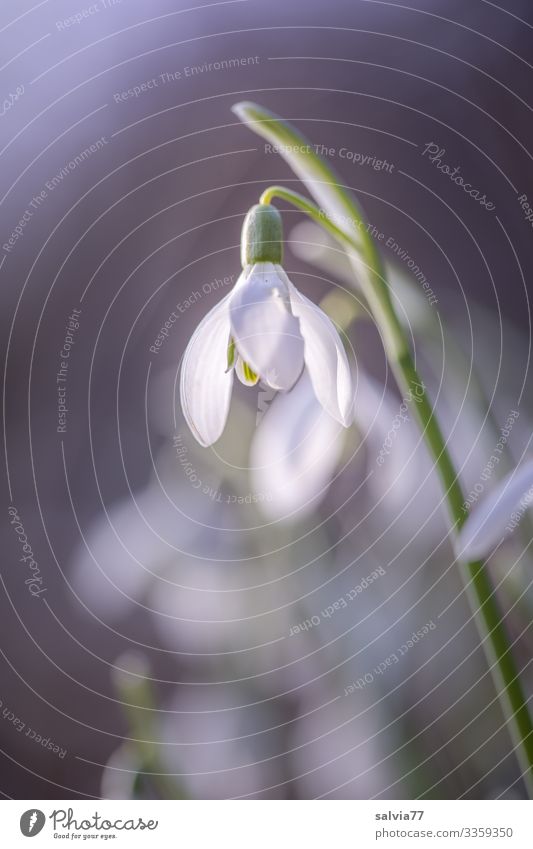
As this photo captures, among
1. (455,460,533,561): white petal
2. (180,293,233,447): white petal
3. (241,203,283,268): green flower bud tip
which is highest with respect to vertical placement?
(241,203,283,268): green flower bud tip

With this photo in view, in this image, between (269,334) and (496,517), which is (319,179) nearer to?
(269,334)

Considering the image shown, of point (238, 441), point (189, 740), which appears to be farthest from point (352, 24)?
point (189, 740)

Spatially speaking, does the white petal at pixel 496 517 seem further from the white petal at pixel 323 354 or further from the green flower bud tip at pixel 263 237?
the green flower bud tip at pixel 263 237

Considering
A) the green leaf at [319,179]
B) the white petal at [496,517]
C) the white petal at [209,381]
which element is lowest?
the white petal at [496,517]

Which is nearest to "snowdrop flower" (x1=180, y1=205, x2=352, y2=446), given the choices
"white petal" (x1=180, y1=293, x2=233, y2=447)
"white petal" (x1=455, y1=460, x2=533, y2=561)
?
"white petal" (x1=180, y1=293, x2=233, y2=447)

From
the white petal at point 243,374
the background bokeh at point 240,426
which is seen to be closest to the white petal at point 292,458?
the background bokeh at point 240,426

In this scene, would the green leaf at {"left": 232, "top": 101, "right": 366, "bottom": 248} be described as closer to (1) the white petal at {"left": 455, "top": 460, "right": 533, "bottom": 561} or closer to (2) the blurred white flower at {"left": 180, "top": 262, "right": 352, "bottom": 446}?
(2) the blurred white flower at {"left": 180, "top": 262, "right": 352, "bottom": 446}
